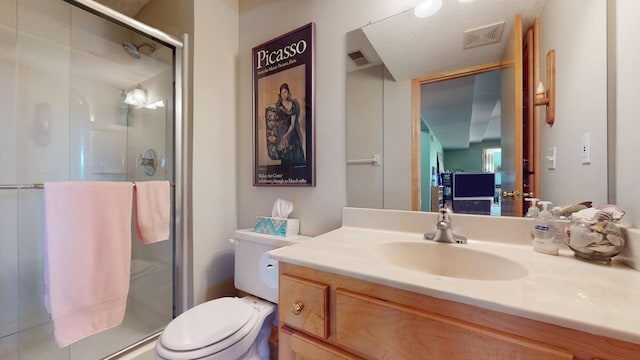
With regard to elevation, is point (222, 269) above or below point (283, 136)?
below

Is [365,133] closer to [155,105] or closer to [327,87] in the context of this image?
[327,87]

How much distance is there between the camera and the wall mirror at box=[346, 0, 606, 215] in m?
0.94

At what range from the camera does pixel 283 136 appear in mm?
1404

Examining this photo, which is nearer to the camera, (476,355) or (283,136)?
(476,355)

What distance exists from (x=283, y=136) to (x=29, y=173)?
4.45 feet

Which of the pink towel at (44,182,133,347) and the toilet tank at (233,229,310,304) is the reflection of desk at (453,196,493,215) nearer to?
the toilet tank at (233,229,310,304)

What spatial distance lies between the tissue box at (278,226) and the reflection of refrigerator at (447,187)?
74 cm

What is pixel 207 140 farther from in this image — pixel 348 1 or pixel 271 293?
pixel 348 1

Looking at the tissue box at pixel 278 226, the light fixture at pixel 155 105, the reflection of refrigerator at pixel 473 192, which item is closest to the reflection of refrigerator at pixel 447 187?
the reflection of refrigerator at pixel 473 192

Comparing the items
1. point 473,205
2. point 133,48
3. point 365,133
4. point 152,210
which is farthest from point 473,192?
point 133,48

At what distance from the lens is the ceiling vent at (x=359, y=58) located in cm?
119

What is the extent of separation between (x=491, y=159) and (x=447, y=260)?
0.43 meters

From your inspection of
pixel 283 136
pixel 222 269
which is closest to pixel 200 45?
pixel 283 136

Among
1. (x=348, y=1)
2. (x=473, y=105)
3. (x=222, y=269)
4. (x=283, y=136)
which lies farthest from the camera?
(x=222, y=269)
